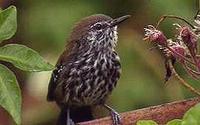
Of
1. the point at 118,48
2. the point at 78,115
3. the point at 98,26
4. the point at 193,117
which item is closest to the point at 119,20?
the point at 98,26

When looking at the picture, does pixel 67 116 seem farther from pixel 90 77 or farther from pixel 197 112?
pixel 197 112

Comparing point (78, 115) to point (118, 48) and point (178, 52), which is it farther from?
point (178, 52)

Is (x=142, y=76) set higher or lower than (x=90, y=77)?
lower

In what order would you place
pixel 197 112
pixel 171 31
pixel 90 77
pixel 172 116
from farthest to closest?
pixel 171 31 → pixel 90 77 → pixel 172 116 → pixel 197 112

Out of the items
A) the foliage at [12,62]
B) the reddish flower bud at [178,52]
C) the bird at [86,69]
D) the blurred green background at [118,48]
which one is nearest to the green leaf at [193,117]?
the reddish flower bud at [178,52]

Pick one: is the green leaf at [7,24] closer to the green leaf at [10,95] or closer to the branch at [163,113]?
the green leaf at [10,95]

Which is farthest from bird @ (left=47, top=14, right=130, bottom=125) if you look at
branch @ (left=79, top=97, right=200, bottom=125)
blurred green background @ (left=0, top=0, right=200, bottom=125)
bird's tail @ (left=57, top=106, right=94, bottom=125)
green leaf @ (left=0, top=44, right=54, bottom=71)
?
green leaf @ (left=0, top=44, right=54, bottom=71)

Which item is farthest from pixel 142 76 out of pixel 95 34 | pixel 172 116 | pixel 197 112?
pixel 197 112
